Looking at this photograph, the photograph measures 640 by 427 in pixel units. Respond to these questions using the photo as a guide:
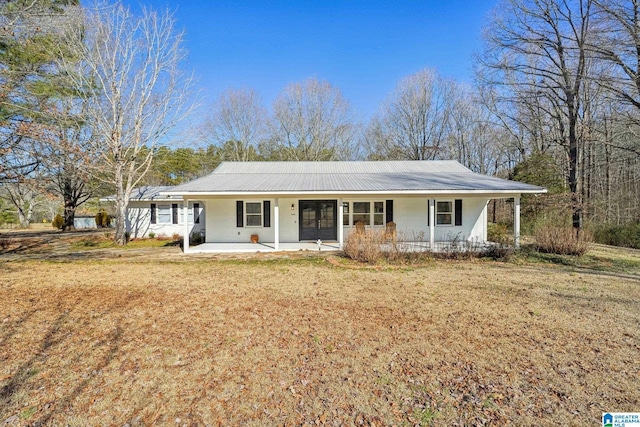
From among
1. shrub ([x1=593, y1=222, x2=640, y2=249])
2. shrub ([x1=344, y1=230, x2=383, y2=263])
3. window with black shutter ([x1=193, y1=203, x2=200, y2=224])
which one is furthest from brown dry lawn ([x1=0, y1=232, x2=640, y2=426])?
shrub ([x1=593, y1=222, x2=640, y2=249])

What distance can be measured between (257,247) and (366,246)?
17.5 feet

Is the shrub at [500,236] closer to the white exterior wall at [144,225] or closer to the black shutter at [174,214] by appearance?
the white exterior wall at [144,225]

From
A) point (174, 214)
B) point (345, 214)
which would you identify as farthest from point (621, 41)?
point (174, 214)

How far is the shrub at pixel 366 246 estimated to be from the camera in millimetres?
9688

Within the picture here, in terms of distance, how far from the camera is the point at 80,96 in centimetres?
1406

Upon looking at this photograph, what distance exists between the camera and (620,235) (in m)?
15.4

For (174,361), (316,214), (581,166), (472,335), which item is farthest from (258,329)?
(581,166)

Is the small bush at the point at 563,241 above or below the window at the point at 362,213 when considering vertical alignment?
below

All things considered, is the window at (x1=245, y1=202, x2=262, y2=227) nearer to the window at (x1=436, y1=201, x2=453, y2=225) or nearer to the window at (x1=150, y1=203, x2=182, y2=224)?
the window at (x1=150, y1=203, x2=182, y2=224)

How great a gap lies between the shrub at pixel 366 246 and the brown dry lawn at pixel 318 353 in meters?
2.39

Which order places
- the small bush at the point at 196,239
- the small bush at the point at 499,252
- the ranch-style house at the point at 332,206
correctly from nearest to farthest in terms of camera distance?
the small bush at the point at 499,252, the ranch-style house at the point at 332,206, the small bush at the point at 196,239

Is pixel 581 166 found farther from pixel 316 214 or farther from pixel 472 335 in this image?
pixel 472 335

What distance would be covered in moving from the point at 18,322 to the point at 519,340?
7.60 metres

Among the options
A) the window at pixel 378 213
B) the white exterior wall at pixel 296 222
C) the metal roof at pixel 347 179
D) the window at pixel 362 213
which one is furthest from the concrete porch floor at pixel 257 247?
the metal roof at pixel 347 179
